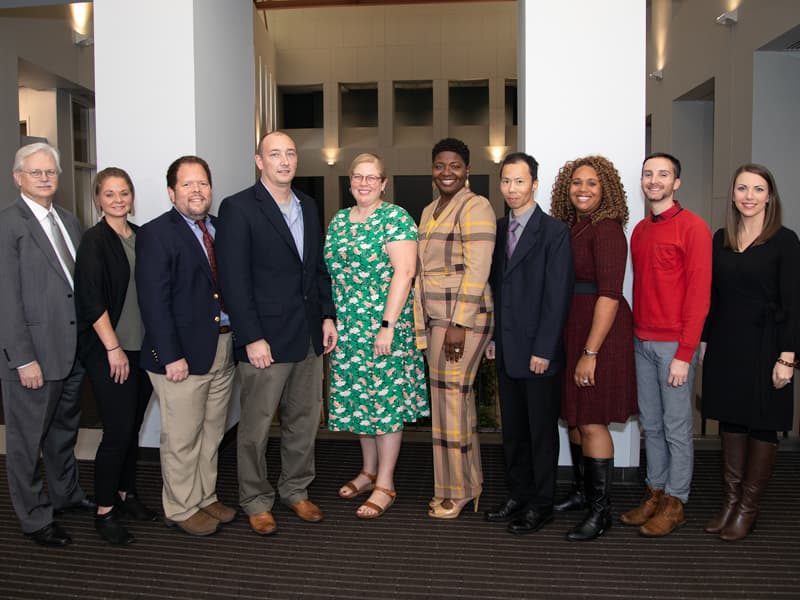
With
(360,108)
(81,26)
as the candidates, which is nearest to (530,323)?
(81,26)

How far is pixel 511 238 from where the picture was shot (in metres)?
3.32

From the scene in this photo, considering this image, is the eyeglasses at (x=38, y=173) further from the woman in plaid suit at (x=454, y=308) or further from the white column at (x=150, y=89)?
the woman in plaid suit at (x=454, y=308)

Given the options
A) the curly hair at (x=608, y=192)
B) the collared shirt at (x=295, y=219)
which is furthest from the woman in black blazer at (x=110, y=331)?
the curly hair at (x=608, y=192)

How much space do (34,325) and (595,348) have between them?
8.65ft

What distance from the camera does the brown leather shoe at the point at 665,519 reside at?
128 inches

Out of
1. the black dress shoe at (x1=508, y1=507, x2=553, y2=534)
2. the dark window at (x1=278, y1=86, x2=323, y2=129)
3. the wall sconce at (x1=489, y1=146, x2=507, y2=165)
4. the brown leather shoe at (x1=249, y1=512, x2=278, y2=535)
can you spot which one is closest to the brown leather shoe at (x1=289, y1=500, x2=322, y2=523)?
the brown leather shoe at (x1=249, y1=512, x2=278, y2=535)

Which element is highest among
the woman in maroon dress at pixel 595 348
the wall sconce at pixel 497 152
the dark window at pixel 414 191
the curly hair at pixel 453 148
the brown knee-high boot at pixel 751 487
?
the wall sconce at pixel 497 152

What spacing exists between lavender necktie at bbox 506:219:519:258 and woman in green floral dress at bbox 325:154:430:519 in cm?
47

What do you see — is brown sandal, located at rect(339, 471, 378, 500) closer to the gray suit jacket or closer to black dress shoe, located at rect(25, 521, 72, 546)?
black dress shoe, located at rect(25, 521, 72, 546)

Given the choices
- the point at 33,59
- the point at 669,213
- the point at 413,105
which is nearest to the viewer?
the point at 669,213

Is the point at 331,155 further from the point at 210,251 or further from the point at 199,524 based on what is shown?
the point at 199,524

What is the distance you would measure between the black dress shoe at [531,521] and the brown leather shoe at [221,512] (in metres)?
1.43

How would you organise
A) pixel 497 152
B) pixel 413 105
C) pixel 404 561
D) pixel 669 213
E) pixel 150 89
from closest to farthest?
pixel 404 561, pixel 669 213, pixel 150 89, pixel 497 152, pixel 413 105

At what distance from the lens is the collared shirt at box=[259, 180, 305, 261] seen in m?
3.31
